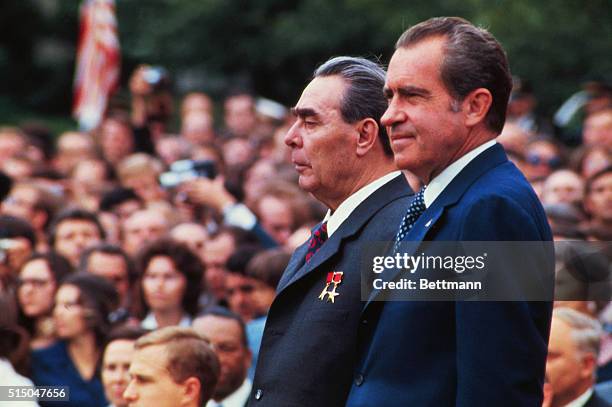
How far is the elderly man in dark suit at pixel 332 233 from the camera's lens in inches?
156

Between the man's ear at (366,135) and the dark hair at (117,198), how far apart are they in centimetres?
671

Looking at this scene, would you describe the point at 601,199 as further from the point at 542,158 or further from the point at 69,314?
the point at 69,314

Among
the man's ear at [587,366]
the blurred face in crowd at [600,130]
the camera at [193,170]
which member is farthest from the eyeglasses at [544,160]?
the man's ear at [587,366]

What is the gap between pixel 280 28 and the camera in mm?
20797

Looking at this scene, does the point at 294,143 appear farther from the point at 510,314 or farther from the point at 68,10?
the point at 68,10

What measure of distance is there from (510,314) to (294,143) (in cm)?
124

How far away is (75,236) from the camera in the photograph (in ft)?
30.4

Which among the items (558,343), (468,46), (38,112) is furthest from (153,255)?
(38,112)

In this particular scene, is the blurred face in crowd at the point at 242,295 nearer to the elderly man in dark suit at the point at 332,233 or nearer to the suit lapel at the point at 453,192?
the elderly man in dark suit at the point at 332,233

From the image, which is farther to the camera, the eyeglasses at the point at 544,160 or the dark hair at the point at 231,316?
the eyeglasses at the point at 544,160

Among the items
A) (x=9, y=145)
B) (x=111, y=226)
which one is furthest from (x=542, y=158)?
(x=9, y=145)

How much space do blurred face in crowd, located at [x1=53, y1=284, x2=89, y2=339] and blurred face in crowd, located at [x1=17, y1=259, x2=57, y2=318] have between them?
0.41m

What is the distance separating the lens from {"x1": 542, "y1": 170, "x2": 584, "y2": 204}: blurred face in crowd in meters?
8.70

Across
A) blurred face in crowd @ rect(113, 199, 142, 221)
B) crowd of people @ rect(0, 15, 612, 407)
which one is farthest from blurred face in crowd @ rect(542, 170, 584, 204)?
blurred face in crowd @ rect(113, 199, 142, 221)
